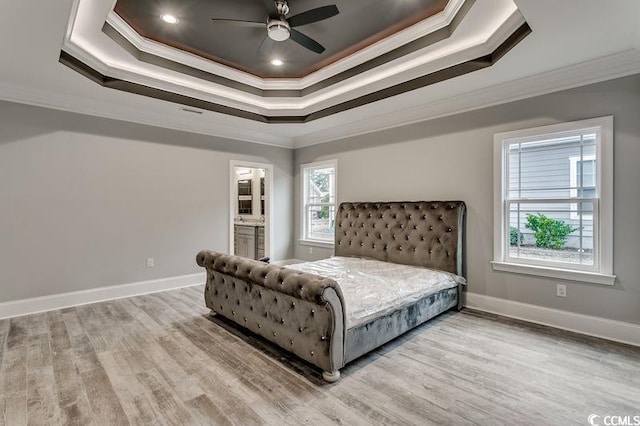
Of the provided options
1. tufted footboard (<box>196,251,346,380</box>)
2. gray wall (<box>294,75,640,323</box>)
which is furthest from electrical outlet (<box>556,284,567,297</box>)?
tufted footboard (<box>196,251,346,380</box>)

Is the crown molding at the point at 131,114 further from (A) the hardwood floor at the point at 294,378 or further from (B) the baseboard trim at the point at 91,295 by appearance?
(A) the hardwood floor at the point at 294,378

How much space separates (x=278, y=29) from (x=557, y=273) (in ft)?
11.9

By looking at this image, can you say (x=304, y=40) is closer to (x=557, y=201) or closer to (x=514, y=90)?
(x=514, y=90)

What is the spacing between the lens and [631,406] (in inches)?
77.8

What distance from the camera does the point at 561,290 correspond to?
10.5 ft

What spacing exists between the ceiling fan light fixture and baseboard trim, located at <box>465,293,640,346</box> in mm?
3578

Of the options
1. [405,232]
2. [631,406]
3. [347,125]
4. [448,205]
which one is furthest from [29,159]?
[631,406]

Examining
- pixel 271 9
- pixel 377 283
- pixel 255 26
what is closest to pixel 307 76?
pixel 255 26

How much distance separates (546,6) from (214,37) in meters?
2.86

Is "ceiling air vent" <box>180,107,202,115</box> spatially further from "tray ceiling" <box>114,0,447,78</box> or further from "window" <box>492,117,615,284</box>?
"window" <box>492,117,615,284</box>

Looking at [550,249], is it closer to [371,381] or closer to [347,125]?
[371,381]

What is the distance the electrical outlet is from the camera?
3188 mm

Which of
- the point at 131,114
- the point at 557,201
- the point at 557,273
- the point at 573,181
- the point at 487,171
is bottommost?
the point at 557,273

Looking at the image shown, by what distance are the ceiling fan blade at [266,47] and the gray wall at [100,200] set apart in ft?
7.41
